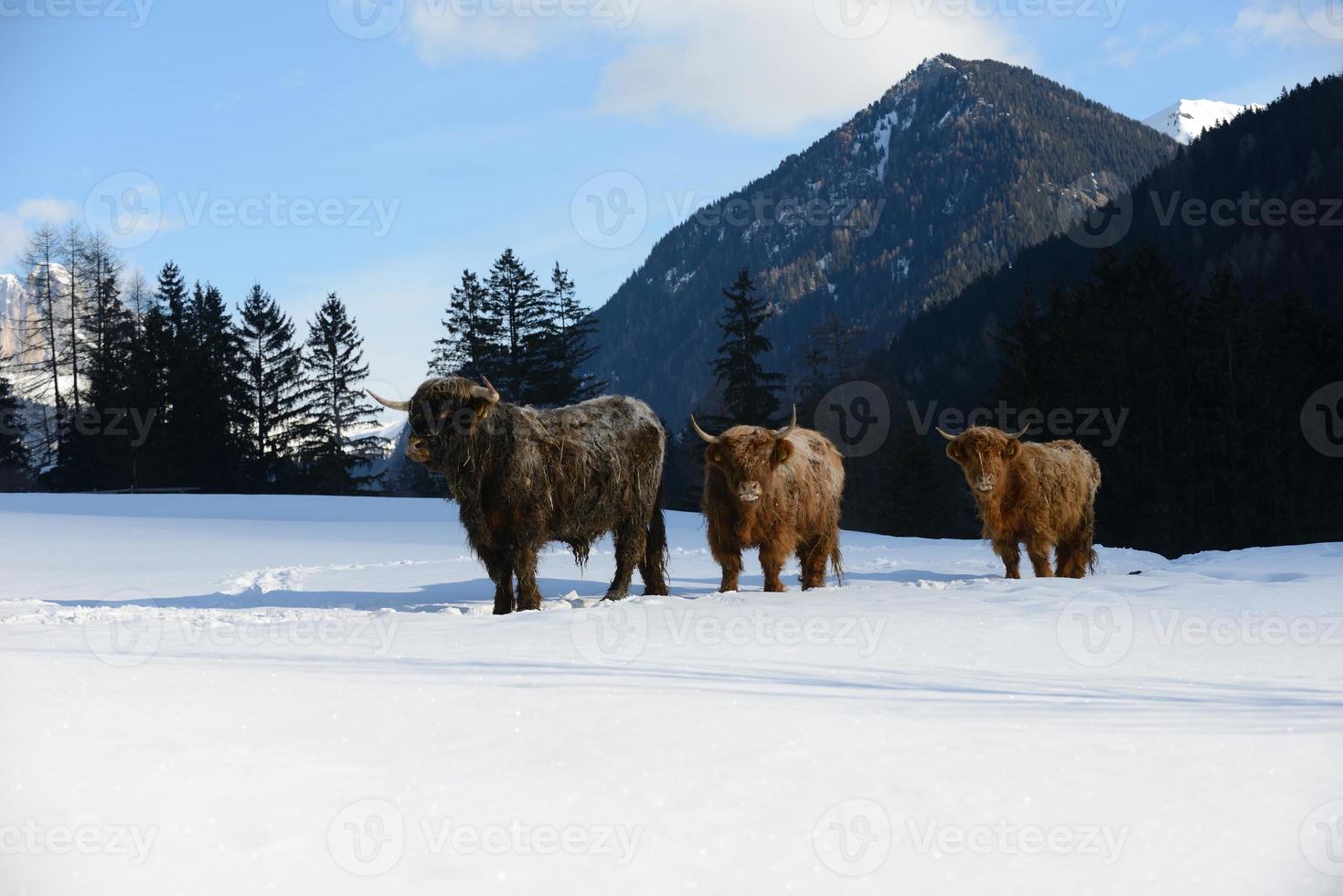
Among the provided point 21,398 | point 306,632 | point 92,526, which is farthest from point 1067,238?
point 306,632

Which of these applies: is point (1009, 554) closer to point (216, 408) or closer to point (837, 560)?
point (837, 560)

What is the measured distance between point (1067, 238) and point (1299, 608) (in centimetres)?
7284

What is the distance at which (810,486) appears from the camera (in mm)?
9555


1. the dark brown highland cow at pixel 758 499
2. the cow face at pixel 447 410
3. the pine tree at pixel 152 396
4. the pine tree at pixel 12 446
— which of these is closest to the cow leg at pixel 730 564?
the dark brown highland cow at pixel 758 499

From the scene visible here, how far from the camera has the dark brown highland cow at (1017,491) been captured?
10.5 metres

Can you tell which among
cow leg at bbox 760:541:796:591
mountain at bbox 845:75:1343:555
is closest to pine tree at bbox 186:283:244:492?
mountain at bbox 845:75:1343:555

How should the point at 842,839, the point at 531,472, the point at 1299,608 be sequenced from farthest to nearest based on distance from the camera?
the point at 531,472 < the point at 1299,608 < the point at 842,839

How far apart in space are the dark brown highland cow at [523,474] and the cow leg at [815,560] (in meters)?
1.75

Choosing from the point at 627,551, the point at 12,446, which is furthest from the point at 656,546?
the point at 12,446

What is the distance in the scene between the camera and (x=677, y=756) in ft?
10.3

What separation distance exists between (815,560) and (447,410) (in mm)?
3953

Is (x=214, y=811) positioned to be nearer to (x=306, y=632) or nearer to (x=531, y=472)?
(x=306, y=632)

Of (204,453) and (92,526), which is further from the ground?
(204,453)

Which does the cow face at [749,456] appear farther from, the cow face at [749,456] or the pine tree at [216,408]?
the pine tree at [216,408]
